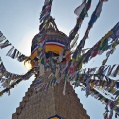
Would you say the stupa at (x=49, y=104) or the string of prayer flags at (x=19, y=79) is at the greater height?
the string of prayer flags at (x=19, y=79)

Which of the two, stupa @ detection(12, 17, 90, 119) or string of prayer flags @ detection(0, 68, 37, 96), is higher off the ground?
string of prayer flags @ detection(0, 68, 37, 96)

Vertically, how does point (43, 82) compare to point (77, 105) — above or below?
above

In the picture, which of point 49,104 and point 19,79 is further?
point 19,79

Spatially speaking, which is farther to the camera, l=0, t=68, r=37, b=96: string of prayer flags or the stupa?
l=0, t=68, r=37, b=96: string of prayer flags

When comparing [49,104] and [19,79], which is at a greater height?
[19,79]

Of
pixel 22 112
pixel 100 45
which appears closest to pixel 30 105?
pixel 22 112

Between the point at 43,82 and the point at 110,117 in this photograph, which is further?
the point at 43,82

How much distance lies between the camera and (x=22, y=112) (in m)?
13.1

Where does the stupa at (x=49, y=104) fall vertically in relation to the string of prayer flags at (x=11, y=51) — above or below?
below

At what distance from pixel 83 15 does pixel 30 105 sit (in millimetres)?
5616

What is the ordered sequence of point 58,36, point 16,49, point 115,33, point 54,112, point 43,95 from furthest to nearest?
point 58,36 → point 16,49 → point 43,95 → point 54,112 → point 115,33

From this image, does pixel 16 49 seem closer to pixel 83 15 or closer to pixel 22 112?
pixel 22 112

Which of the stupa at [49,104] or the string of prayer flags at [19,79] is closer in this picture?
the stupa at [49,104]

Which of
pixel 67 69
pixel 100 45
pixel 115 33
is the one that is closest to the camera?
pixel 115 33
